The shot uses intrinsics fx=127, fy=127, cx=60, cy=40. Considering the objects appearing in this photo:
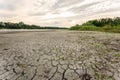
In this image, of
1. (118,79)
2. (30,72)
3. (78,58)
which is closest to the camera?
(118,79)

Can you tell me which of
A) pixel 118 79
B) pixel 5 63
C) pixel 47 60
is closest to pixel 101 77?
pixel 118 79

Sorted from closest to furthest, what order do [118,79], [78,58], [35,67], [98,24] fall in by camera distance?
[118,79] < [35,67] < [78,58] < [98,24]

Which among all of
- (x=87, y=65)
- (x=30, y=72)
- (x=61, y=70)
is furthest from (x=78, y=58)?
(x=30, y=72)

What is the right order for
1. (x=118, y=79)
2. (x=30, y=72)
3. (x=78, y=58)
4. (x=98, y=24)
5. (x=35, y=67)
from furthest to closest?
(x=98, y=24)
(x=78, y=58)
(x=35, y=67)
(x=30, y=72)
(x=118, y=79)

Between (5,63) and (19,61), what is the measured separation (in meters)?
0.30

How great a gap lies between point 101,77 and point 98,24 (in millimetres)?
33612

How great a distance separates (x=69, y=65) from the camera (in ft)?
8.68

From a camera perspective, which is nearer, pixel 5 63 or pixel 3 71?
pixel 3 71

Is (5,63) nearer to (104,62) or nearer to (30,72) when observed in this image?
(30,72)

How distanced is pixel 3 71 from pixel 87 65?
1681 mm

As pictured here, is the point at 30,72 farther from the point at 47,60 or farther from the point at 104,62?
the point at 104,62

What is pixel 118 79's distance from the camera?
214 centimetres

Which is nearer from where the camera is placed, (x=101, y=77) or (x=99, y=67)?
(x=101, y=77)

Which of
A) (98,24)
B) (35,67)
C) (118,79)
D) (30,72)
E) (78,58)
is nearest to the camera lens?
(118,79)
